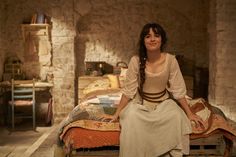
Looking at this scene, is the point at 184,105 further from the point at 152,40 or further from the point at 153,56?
the point at 152,40

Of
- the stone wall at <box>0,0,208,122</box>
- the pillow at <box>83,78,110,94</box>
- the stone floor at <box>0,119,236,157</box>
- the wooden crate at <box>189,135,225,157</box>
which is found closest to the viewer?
the wooden crate at <box>189,135,225,157</box>

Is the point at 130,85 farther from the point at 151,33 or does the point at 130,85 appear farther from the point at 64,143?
the point at 64,143

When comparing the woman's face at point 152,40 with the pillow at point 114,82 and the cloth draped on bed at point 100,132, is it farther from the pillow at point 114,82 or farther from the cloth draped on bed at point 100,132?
the pillow at point 114,82

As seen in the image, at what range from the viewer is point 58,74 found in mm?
6980

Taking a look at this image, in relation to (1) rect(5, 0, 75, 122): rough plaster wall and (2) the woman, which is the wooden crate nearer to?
(2) the woman

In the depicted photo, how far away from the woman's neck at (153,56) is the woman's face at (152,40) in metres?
0.08

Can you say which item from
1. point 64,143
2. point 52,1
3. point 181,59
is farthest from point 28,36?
point 64,143

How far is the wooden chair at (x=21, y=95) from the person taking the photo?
6.36 metres

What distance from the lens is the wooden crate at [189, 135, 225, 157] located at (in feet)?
11.0

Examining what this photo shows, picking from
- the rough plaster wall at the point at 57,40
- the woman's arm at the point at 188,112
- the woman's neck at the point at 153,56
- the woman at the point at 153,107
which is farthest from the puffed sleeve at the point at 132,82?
the rough plaster wall at the point at 57,40

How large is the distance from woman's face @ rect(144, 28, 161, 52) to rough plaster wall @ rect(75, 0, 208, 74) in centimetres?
416

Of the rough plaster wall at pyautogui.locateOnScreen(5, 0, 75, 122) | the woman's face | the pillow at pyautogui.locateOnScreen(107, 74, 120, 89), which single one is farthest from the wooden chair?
the woman's face

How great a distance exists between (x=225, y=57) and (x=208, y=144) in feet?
9.45

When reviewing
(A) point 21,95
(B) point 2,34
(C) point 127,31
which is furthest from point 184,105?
(B) point 2,34
